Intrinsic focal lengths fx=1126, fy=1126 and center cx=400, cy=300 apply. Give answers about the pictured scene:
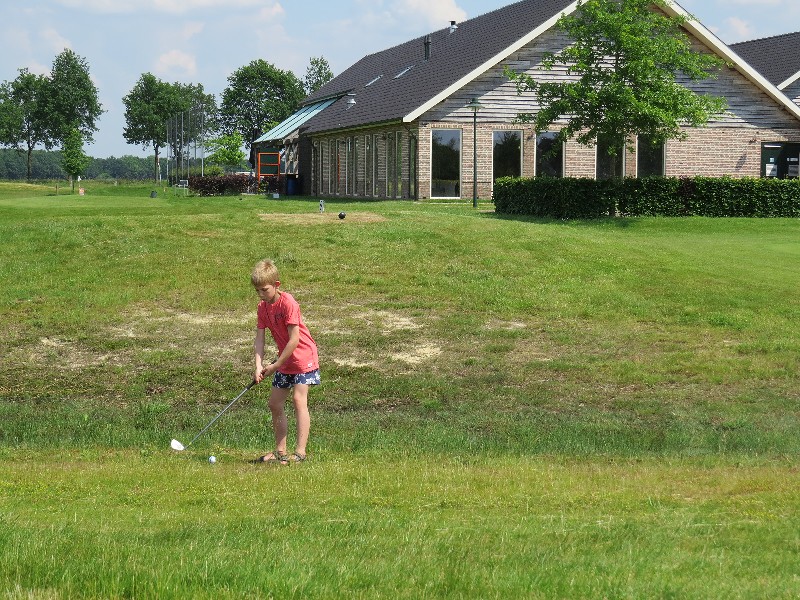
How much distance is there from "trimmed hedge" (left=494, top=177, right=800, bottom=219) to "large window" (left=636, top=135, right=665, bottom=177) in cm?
891

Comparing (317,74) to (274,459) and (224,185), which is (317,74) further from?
(274,459)

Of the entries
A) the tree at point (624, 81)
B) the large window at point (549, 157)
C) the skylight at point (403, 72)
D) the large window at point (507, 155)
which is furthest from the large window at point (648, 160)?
the skylight at point (403, 72)

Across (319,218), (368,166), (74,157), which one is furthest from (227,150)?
(319,218)

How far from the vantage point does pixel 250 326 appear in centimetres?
1656

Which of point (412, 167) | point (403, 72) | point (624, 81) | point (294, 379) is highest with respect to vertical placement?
point (403, 72)

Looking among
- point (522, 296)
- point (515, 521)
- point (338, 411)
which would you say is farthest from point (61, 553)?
point (522, 296)

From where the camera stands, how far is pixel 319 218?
81.6 ft

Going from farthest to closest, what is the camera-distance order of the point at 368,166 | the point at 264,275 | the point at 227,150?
1. the point at 227,150
2. the point at 368,166
3. the point at 264,275

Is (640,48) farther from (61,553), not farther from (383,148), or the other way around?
(61,553)

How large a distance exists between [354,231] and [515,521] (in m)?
16.1

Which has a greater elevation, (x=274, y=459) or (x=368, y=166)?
(x=368, y=166)

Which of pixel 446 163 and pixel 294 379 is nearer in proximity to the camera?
pixel 294 379

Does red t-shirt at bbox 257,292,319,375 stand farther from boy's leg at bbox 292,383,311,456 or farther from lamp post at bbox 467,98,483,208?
lamp post at bbox 467,98,483,208

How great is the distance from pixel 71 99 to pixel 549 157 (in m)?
114
